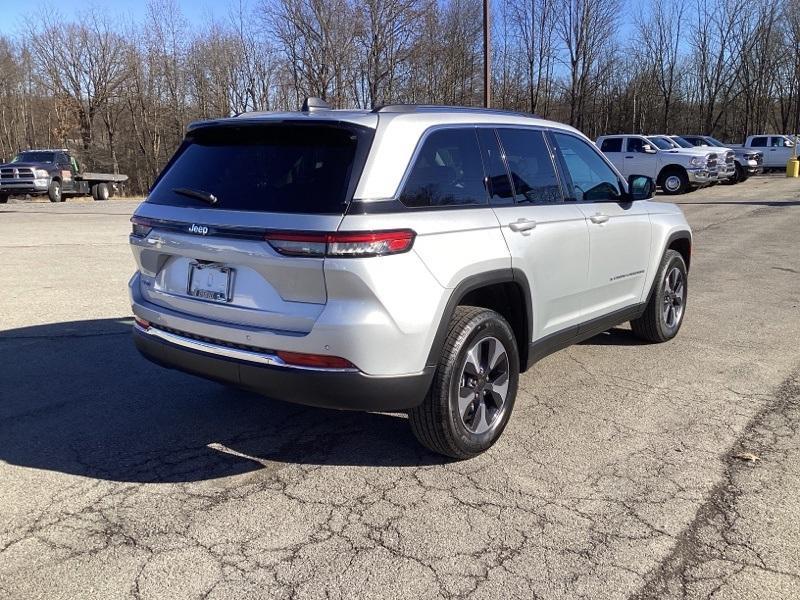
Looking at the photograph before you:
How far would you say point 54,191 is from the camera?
2577 cm

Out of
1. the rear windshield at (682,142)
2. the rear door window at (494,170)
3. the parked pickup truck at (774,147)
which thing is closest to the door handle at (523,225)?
the rear door window at (494,170)

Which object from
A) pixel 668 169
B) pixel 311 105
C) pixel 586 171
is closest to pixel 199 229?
pixel 311 105

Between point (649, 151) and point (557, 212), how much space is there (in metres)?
22.7

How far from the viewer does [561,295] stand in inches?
169

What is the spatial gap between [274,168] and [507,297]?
152 cm

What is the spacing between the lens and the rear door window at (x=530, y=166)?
13.3ft

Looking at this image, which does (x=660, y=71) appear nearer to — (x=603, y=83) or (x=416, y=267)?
(x=603, y=83)

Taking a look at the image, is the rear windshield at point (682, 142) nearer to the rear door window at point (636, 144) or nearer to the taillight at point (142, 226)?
the rear door window at point (636, 144)

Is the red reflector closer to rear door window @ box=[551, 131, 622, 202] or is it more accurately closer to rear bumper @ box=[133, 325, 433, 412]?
rear bumper @ box=[133, 325, 433, 412]

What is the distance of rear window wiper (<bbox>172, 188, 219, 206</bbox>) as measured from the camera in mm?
3412

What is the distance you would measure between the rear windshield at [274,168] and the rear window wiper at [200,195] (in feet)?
0.06

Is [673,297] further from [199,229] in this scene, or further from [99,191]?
[99,191]

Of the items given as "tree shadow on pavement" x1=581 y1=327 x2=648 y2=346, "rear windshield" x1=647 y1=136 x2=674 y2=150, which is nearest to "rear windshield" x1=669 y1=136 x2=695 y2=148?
"rear windshield" x1=647 y1=136 x2=674 y2=150

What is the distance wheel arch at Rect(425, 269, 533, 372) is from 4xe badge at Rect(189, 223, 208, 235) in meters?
1.27
